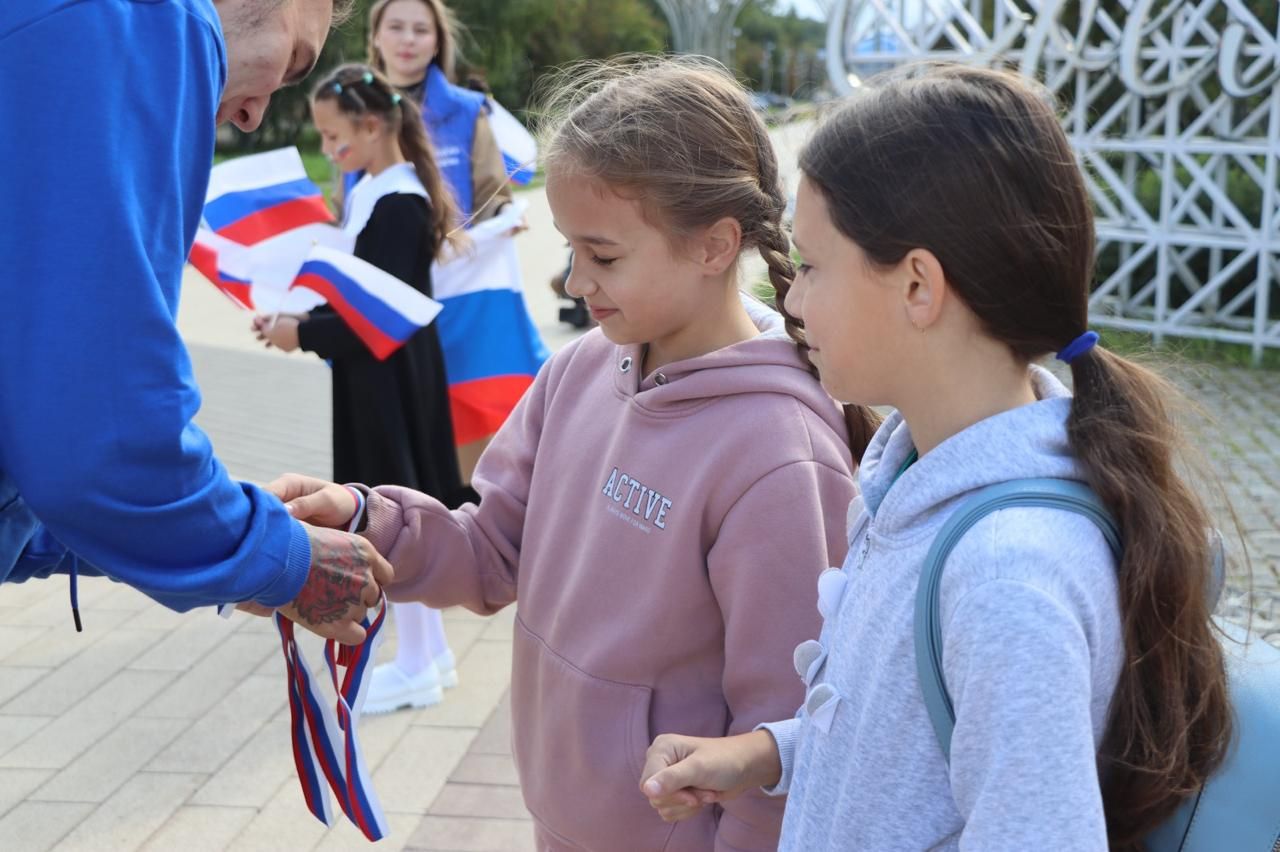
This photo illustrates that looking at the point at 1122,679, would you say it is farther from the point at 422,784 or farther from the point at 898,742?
the point at 422,784

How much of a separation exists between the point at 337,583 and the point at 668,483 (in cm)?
55

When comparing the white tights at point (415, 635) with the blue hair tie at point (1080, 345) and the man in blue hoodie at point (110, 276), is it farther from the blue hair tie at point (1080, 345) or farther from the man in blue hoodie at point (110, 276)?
the blue hair tie at point (1080, 345)

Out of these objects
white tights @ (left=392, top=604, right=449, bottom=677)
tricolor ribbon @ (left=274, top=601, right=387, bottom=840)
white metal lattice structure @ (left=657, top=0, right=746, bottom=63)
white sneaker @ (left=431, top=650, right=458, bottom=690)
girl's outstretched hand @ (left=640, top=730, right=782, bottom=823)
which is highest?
girl's outstretched hand @ (left=640, top=730, right=782, bottom=823)

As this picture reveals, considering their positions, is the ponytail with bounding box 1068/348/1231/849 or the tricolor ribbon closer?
the ponytail with bounding box 1068/348/1231/849

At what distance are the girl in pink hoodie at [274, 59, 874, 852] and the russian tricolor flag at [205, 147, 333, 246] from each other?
2.18m

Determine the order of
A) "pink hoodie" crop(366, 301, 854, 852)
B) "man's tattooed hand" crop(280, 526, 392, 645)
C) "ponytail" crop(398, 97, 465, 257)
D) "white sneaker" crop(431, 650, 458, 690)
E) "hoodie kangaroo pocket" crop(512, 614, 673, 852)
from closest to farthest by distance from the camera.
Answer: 1. "pink hoodie" crop(366, 301, 854, 852)
2. "hoodie kangaroo pocket" crop(512, 614, 673, 852)
3. "man's tattooed hand" crop(280, 526, 392, 645)
4. "ponytail" crop(398, 97, 465, 257)
5. "white sneaker" crop(431, 650, 458, 690)

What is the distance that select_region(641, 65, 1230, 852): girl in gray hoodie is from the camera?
1.19 meters

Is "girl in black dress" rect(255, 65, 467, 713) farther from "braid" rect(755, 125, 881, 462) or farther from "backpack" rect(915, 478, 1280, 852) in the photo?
"backpack" rect(915, 478, 1280, 852)

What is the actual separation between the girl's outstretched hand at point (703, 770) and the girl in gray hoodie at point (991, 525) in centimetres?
1

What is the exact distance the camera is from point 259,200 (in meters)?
4.05

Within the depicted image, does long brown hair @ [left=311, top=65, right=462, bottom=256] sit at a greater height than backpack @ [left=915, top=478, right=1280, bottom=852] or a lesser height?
lesser

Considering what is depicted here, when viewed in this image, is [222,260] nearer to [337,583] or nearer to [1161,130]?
[337,583]

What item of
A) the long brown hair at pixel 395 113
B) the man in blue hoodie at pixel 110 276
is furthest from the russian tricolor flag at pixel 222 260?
the man in blue hoodie at pixel 110 276

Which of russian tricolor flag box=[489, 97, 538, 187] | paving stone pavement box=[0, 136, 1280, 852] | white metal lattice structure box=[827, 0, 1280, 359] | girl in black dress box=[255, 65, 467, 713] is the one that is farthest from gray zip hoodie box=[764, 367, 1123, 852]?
white metal lattice structure box=[827, 0, 1280, 359]
